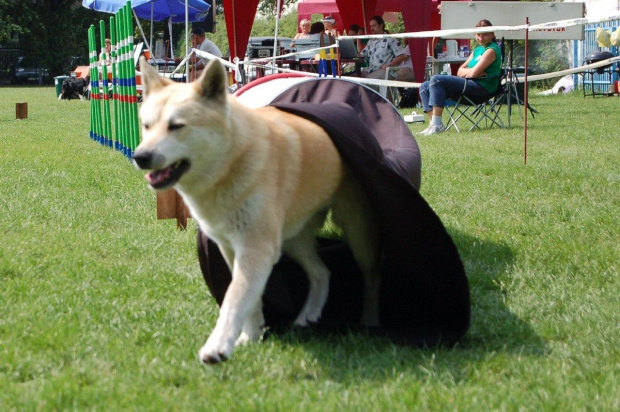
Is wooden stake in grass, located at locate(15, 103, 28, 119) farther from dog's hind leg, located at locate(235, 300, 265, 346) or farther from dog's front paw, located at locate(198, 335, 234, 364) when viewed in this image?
dog's front paw, located at locate(198, 335, 234, 364)

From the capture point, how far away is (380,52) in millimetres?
15891

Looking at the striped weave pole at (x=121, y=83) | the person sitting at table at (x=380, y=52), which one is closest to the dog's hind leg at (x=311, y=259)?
the striped weave pole at (x=121, y=83)

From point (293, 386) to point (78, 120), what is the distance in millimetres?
14957

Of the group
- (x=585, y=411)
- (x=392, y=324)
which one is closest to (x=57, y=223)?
(x=392, y=324)

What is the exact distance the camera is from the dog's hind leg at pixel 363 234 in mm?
3992

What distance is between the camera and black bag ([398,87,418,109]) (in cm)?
1755

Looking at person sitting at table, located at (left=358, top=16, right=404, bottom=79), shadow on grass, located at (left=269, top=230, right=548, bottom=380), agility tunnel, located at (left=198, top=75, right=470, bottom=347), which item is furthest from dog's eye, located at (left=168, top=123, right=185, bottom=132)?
person sitting at table, located at (left=358, top=16, right=404, bottom=79)

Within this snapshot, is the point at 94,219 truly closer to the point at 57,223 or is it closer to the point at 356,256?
the point at 57,223

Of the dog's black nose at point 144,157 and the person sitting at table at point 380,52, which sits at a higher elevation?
the person sitting at table at point 380,52

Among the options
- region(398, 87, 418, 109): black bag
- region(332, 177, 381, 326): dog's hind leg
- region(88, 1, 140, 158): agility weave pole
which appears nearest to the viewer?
region(332, 177, 381, 326): dog's hind leg

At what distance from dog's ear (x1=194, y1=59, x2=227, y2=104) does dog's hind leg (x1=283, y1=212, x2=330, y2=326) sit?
1025 millimetres

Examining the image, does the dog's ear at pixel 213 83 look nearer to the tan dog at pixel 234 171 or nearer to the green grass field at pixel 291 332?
the tan dog at pixel 234 171

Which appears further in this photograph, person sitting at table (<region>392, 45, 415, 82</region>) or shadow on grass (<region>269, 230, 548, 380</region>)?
person sitting at table (<region>392, 45, 415, 82</region>)

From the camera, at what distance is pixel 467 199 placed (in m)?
6.93
